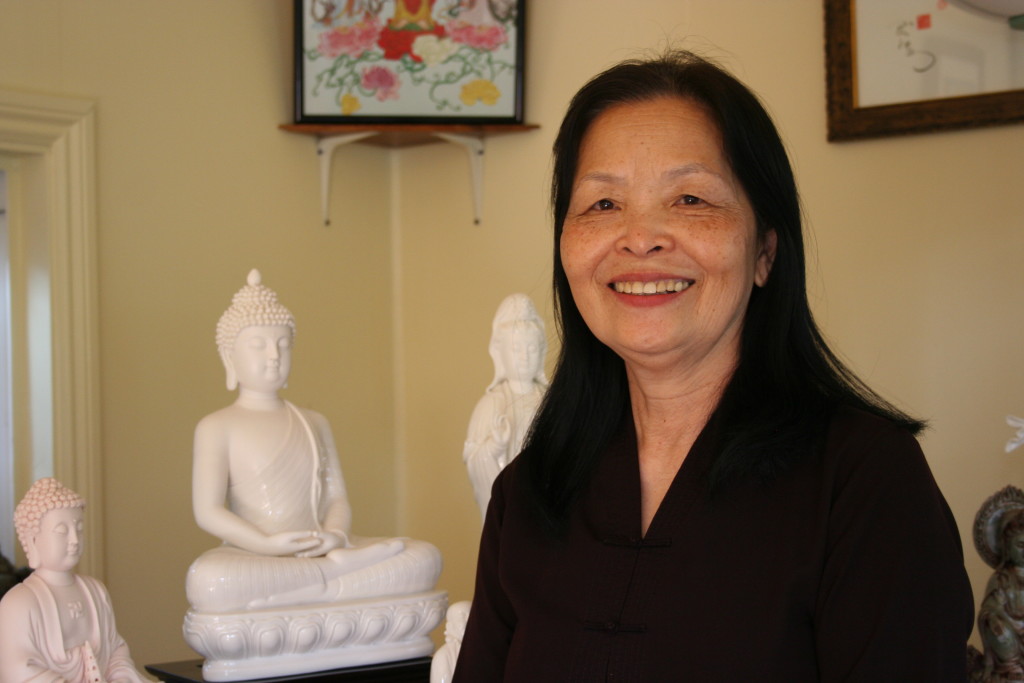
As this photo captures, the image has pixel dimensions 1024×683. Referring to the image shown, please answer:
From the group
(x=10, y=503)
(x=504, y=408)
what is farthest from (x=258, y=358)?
(x=10, y=503)

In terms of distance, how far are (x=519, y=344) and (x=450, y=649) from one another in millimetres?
883

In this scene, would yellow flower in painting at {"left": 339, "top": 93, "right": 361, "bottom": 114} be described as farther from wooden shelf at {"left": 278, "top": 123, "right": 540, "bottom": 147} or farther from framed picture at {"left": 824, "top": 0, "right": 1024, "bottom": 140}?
framed picture at {"left": 824, "top": 0, "right": 1024, "bottom": 140}

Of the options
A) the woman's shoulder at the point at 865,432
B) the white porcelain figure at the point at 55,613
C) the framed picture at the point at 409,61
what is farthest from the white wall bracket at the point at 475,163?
the woman's shoulder at the point at 865,432

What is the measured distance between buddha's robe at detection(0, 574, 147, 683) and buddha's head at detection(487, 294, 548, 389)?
120cm

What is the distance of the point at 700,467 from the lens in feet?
4.08

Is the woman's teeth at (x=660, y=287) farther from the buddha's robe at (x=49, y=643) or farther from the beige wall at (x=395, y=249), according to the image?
the beige wall at (x=395, y=249)

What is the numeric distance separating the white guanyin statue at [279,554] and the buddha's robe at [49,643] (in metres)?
0.39

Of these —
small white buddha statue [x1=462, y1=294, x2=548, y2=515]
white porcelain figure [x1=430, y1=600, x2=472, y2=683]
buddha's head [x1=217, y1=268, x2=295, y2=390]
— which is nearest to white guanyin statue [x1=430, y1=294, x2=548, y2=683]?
small white buddha statue [x1=462, y1=294, x2=548, y2=515]

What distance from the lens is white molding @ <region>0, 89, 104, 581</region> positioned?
405cm

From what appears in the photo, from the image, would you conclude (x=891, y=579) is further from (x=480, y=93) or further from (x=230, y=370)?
(x=480, y=93)

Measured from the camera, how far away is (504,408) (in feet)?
11.2

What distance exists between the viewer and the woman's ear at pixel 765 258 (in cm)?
131

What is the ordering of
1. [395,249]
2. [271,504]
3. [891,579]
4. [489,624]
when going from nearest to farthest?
[891,579] → [489,624] → [271,504] → [395,249]

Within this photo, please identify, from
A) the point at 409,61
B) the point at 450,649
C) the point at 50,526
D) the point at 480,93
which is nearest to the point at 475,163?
the point at 480,93
